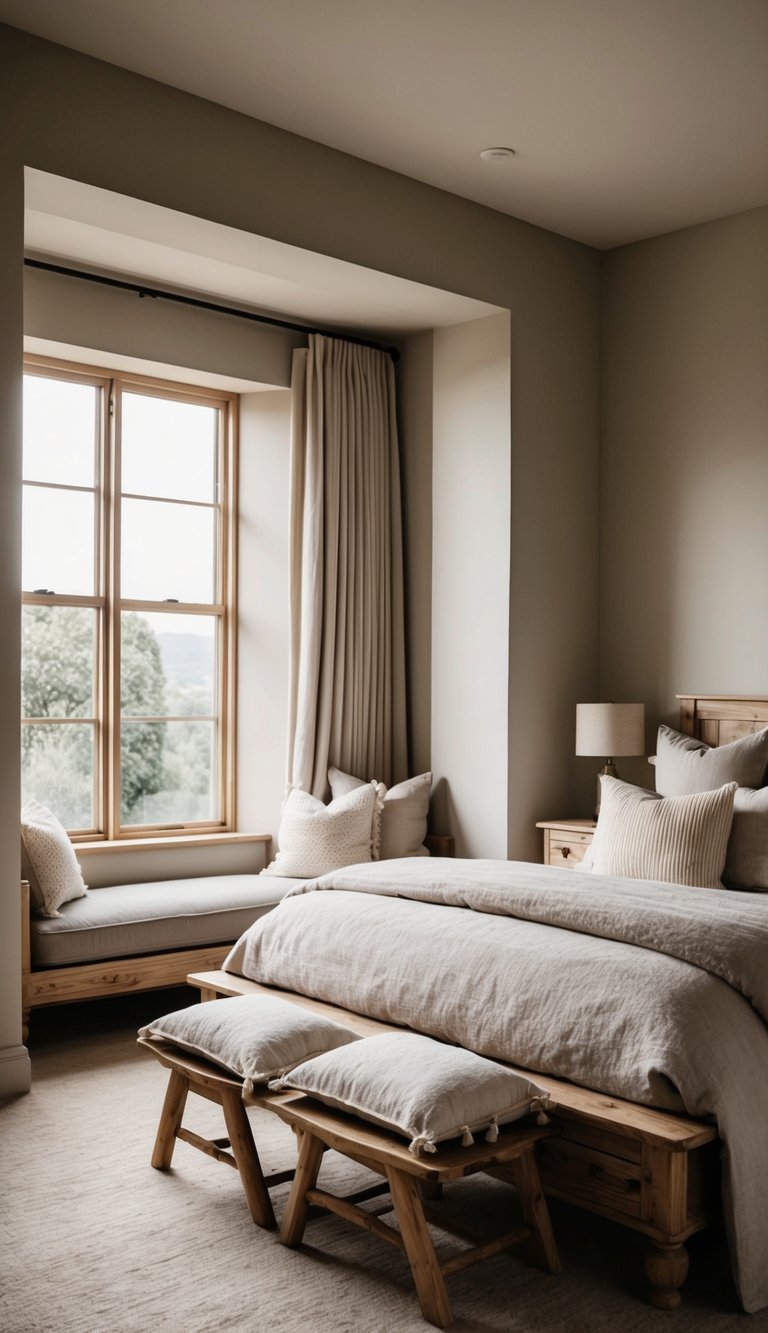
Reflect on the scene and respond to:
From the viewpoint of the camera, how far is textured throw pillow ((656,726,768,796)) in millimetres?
4262

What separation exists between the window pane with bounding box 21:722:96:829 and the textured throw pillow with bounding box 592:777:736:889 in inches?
88.1

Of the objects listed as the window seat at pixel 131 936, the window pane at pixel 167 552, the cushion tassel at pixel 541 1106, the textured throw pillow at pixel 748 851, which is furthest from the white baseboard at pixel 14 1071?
the textured throw pillow at pixel 748 851

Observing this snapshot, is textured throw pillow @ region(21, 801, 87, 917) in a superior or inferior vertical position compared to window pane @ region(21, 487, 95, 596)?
inferior

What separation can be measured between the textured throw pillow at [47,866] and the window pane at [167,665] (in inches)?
36.2

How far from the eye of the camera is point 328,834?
16.6 ft

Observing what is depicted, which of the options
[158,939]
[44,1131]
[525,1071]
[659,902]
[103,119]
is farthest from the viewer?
[158,939]

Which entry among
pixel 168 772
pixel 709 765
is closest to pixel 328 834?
pixel 168 772

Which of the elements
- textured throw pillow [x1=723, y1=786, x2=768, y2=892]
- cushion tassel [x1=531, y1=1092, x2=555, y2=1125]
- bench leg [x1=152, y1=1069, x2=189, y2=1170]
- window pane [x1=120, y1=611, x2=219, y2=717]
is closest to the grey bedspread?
cushion tassel [x1=531, y1=1092, x2=555, y2=1125]

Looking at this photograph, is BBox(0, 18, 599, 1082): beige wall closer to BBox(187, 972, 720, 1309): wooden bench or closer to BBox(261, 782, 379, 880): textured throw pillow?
BBox(261, 782, 379, 880): textured throw pillow

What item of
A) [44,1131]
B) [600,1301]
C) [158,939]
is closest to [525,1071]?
[600,1301]

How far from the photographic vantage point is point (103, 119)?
3859 mm

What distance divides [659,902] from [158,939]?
2097 millimetres

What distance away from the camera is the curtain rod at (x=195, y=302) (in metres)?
4.59

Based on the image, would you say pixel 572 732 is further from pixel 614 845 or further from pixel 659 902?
pixel 659 902
